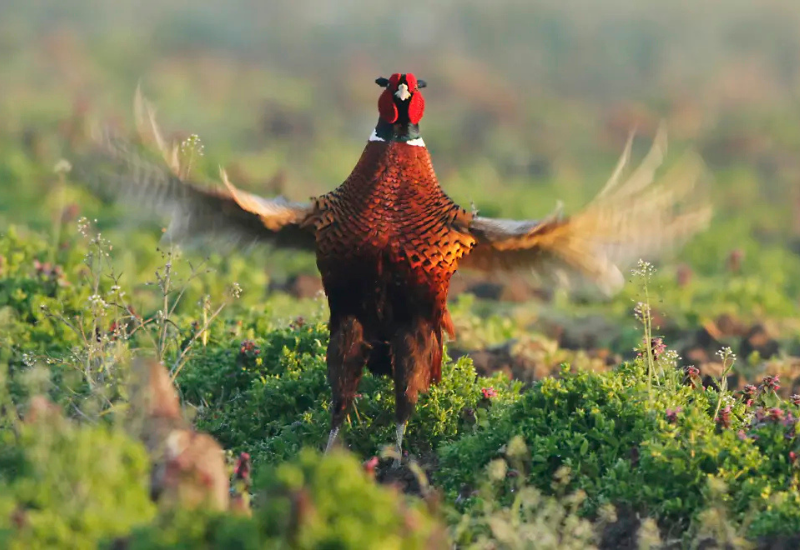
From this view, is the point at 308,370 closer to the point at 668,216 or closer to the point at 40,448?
the point at 668,216

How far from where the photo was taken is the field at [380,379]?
11.7ft

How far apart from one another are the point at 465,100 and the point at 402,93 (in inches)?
647

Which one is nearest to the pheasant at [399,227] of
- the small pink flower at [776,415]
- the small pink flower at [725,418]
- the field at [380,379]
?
the field at [380,379]

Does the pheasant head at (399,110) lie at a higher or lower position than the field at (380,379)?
higher

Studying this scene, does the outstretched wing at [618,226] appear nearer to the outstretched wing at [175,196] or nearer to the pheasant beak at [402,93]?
the pheasant beak at [402,93]

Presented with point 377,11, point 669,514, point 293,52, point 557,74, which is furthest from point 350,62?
point 669,514

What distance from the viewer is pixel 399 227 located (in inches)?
209

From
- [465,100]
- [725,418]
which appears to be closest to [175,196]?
[725,418]

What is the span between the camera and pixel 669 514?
4539 mm

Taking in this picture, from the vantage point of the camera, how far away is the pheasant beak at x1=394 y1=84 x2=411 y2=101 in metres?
5.70

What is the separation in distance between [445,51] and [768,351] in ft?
66.0

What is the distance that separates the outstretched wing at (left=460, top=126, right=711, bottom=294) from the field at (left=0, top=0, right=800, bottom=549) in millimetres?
184

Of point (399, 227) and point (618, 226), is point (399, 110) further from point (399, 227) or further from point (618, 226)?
point (618, 226)

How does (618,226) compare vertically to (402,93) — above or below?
below
